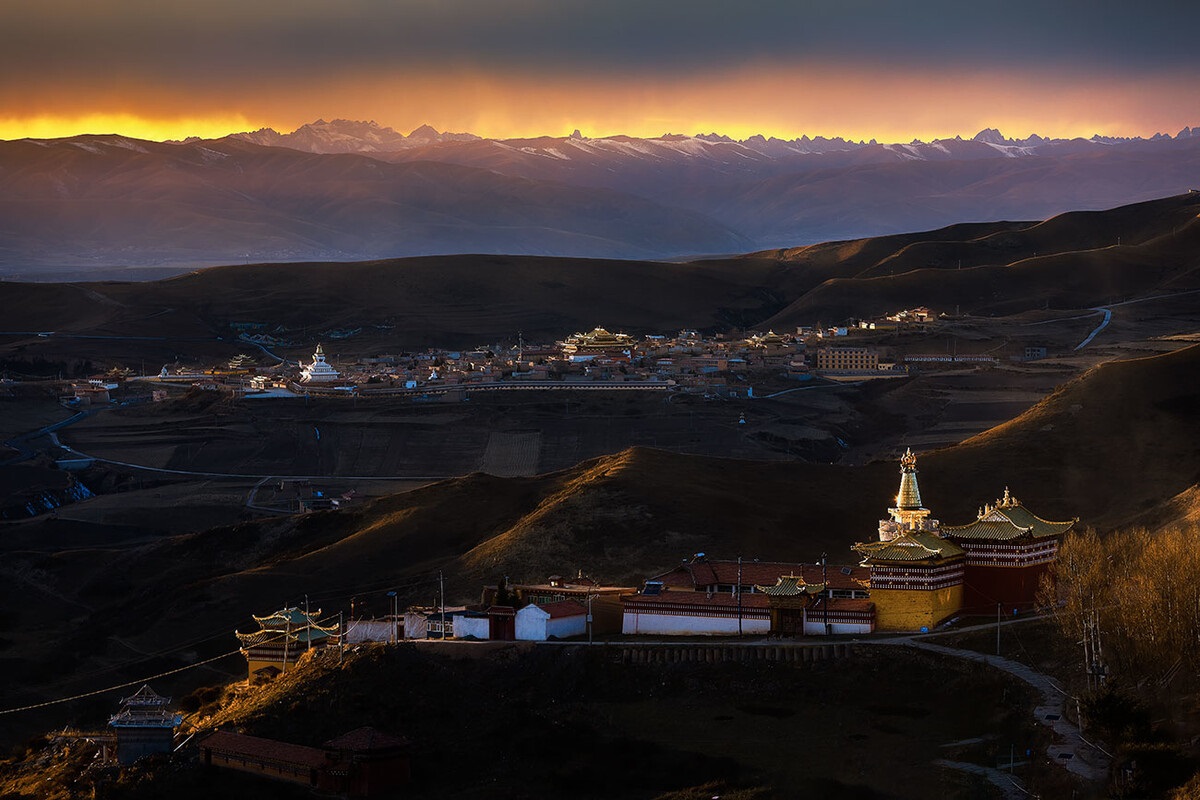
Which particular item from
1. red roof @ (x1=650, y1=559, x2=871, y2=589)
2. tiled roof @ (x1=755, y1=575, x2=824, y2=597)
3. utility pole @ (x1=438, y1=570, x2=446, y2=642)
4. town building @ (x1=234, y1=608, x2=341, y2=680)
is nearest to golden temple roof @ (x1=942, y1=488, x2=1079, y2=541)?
red roof @ (x1=650, y1=559, x2=871, y2=589)

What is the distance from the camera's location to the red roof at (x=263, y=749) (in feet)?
150

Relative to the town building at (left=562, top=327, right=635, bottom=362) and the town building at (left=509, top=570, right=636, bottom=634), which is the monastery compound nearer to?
the town building at (left=509, top=570, right=636, bottom=634)

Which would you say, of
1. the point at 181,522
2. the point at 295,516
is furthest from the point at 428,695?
the point at 181,522

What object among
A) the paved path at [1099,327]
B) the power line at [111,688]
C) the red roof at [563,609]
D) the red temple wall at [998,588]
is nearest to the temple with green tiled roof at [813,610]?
the red temple wall at [998,588]

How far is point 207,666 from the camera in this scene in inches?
2483

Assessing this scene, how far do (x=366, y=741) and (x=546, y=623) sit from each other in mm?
8397

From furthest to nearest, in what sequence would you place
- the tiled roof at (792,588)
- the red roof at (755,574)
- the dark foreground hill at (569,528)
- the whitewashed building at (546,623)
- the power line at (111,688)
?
the dark foreground hill at (569,528)
the power line at (111,688)
the red roof at (755,574)
the whitewashed building at (546,623)
the tiled roof at (792,588)

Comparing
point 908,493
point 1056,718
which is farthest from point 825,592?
point 1056,718

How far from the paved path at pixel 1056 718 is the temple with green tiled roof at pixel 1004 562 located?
3936 millimetres

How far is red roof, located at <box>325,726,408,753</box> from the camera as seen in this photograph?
45.4m

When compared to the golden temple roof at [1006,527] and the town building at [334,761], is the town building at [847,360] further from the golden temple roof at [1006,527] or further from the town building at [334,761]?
the town building at [334,761]

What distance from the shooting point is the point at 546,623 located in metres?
52.8

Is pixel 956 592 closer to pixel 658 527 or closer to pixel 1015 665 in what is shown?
pixel 1015 665

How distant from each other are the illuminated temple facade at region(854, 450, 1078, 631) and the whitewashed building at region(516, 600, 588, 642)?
802cm
